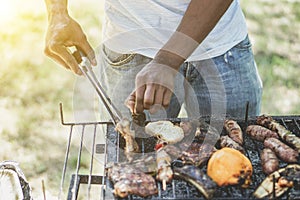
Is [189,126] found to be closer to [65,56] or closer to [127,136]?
[127,136]

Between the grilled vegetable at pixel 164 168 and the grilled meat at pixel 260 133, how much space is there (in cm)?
43

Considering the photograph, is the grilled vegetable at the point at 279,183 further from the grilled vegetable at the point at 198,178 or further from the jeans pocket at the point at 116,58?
the jeans pocket at the point at 116,58

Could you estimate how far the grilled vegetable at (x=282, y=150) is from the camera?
2.41 meters

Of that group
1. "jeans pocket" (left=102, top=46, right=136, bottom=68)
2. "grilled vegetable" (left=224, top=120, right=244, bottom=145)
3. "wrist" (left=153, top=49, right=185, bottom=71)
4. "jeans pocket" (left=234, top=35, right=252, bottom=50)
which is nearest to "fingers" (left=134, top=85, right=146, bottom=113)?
"wrist" (left=153, top=49, right=185, bottom=71)

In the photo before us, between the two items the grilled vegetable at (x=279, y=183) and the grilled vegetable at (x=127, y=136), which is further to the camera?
the grilled vegetable at (x=127, y=136)

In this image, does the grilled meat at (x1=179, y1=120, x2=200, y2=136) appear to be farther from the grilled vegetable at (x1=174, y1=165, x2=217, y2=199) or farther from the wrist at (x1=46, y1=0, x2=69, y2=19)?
the wrist at (x1=46, y1=0, x2=69, y2=19)

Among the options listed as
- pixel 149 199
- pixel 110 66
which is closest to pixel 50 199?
pixel 110 66

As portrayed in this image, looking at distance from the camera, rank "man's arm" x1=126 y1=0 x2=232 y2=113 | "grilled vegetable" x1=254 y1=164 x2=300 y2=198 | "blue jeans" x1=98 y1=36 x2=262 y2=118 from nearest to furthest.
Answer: "grilled vegetable" x1=254 y1=164 x2=300 y2=198 < "man's arm" x1=126 y1=0 x2=232 y2=113 < "blue jeans" x1=98 y1=36 x2=262 y2=118

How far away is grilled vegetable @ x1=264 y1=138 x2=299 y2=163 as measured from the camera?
2.41m

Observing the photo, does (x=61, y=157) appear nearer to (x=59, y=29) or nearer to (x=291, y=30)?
(x=59, y=29)

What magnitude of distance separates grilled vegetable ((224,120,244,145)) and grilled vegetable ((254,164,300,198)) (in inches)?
13.0

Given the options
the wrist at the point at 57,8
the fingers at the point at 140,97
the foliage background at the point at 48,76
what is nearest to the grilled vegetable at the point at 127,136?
the fingers at the point at 140,97

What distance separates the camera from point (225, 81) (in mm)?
2998

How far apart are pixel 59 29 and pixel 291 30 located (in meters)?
3.58
